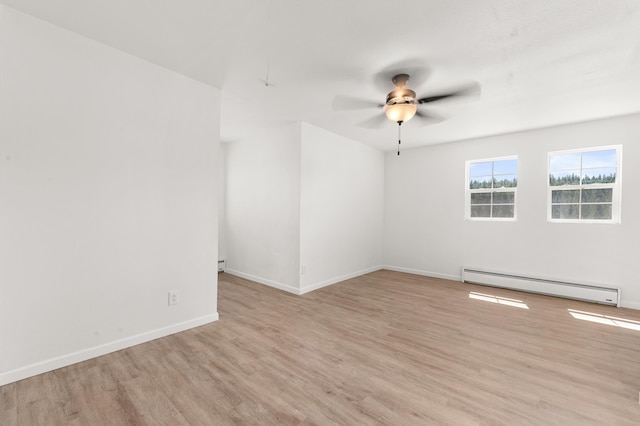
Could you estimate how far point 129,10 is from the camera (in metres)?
1.83

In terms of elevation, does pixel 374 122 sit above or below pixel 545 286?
above

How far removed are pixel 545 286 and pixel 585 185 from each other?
160cm

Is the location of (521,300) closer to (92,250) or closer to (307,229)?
(307,229)

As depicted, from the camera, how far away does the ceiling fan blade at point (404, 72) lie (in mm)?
2428

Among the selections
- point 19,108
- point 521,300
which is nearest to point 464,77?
point 521,300

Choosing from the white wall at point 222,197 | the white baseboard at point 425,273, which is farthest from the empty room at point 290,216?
the white wall at point 222,197

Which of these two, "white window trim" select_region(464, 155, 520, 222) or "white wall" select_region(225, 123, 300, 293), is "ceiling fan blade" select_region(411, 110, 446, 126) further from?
"white wall" select_region(225, 123, 300, 293)

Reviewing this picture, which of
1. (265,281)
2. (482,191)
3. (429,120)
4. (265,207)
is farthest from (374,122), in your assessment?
(265,281)

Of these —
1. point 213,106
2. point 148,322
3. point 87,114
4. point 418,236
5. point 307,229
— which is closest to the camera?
point 87,114

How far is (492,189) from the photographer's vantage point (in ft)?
15.5

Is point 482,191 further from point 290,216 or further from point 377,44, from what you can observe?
point 377,44

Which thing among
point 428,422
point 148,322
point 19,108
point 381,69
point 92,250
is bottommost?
point 428,422

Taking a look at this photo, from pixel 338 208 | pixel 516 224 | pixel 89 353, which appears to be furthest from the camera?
pixel 338 208

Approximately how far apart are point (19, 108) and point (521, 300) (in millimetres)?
5715
